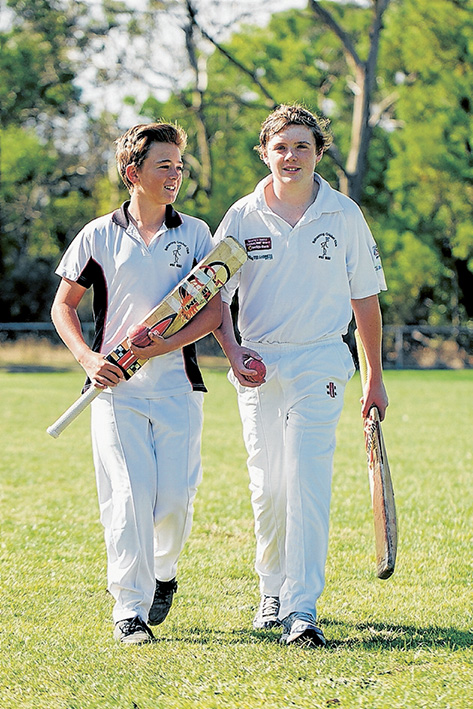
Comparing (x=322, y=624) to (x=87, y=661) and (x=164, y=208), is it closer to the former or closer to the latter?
(x=87, y=661)

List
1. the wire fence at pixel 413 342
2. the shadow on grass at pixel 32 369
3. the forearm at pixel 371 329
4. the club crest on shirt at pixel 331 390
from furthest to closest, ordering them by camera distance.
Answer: the wire fence at pixel 413 342 → the shadow on grass at pixel 32 369 → the forearm at pixel 371 329 → the club crest on shirt at pixel 331 390

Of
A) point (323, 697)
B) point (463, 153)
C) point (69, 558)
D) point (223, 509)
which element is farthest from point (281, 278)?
point (463, 153)

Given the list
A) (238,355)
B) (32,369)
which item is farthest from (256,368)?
(32,369)

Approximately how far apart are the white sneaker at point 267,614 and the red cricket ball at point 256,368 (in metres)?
1.10

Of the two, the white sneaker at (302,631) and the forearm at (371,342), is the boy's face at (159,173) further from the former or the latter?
the white sneaker at (302,631)

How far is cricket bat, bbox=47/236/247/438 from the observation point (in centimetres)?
438

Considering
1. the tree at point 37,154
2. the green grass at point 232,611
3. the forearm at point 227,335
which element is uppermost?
the tree at point 37,154

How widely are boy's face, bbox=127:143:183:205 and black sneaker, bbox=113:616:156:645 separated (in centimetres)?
185

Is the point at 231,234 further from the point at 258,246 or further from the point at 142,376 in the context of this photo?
the point at 142,376

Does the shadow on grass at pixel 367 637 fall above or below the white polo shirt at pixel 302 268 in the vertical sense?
below

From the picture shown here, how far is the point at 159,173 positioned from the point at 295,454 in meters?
1.39

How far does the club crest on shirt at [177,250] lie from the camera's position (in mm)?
4586

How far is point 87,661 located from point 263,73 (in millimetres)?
35944

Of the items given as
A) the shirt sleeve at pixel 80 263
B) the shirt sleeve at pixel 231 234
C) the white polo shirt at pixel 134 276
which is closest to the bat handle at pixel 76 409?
the white polo shirt at pixel 134 276
